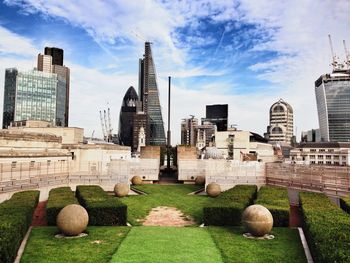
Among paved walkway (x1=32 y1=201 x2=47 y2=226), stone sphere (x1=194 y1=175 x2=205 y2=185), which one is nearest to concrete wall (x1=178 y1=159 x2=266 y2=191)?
stone sphere (x1=194 y1=175 x2=205 y2=185)

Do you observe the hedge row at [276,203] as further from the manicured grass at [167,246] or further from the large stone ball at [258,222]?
the manicured grass at [167,246]

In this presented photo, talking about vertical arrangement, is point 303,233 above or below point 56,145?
below

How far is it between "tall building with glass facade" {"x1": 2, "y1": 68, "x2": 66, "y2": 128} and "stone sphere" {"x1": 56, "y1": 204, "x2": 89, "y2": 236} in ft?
580

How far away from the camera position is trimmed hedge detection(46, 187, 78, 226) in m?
22.1

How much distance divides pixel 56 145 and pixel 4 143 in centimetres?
1176

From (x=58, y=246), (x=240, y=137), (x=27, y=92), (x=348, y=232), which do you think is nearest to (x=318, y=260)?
(x=348, y=232)

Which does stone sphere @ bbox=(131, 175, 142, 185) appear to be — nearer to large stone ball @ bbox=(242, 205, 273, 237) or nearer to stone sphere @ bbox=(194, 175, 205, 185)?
stone sphere @ bbox=(194, 175, 205, 185)

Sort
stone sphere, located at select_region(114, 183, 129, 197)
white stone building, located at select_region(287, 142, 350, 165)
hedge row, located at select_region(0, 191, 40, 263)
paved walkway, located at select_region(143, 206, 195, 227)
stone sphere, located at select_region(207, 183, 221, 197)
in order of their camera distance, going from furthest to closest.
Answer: white stone building, located at select_region(287, 142, 350, 165) → stone sphere, located at select_region(207, 183, 221, 197) → stone sphere, located at select_region(114, 183, 129, 197) → paved walkway, located at select_region(143, 206, 195, 227) → hedge row, located at select_region(0, 191, 40, 263)

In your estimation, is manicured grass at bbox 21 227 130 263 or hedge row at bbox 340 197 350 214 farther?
hedge row at bbox 340 197 350 214

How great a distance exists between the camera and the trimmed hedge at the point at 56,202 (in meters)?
22.1

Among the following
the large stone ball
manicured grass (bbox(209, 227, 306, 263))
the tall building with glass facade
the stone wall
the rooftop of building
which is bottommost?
manicured grass (bbox(209, 227, 306, 263))

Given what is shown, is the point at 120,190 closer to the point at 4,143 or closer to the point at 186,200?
the point at 186,200

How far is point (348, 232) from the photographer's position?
15.2m

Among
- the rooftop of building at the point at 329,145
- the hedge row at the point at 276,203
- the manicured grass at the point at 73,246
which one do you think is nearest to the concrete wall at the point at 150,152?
the hedge row at the point at 276,203
